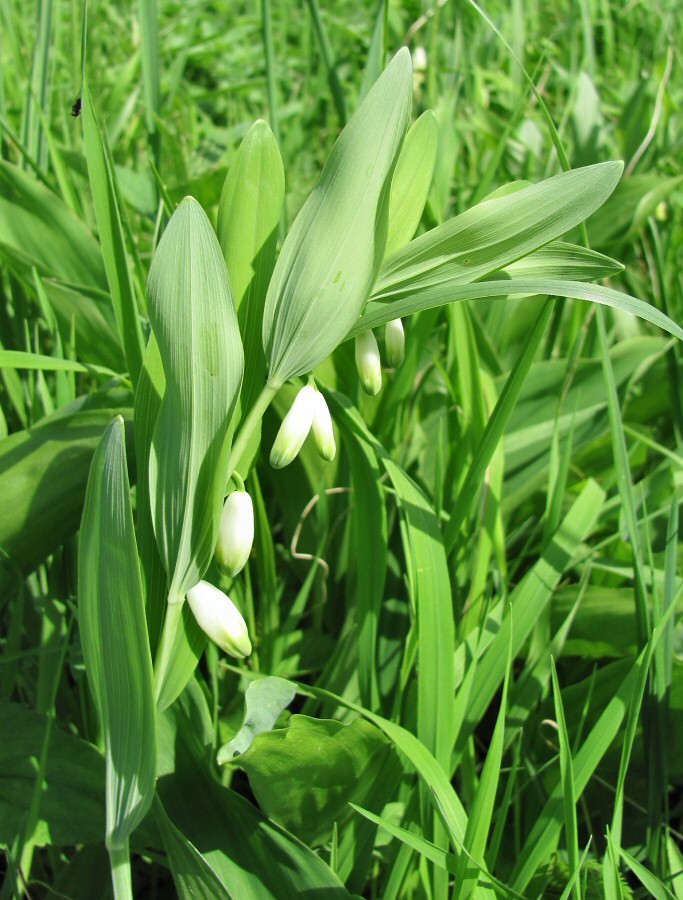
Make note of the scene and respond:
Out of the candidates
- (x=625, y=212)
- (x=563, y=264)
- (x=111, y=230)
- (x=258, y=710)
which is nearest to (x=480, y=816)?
(x=258, y=710)

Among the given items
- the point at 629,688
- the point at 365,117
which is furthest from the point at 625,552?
the point at 365,117

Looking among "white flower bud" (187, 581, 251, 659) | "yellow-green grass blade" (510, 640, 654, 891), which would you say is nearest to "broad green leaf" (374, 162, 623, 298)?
"white flower bud" (187, 581, 251, 659)

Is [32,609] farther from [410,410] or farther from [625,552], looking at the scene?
[625,552]

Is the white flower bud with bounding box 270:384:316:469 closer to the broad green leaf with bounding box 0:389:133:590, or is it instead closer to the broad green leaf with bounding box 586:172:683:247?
the broad green leaf with bounding box 0:389:133:590

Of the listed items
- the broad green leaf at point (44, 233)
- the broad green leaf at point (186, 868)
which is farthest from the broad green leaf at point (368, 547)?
the broad green leaf at point (44, 233)

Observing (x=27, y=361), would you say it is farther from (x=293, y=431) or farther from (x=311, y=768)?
(x=311, y=768)

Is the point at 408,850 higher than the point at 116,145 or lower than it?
lower

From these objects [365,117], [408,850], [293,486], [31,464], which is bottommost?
[408,850]

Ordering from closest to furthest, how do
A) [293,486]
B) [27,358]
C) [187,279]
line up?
[187,279] < [27,358] < [293,486]
